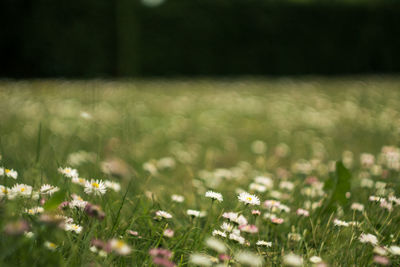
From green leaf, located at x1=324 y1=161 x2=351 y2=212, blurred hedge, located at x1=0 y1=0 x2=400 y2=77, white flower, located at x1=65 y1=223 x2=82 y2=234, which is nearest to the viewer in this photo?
white flower, located at x1=65 y1=223 x2=82 y2=234

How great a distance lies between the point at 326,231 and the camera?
1471 millimetres

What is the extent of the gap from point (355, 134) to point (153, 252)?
3.42 m

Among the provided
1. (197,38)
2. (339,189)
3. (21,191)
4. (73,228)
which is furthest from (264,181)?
(197,38)

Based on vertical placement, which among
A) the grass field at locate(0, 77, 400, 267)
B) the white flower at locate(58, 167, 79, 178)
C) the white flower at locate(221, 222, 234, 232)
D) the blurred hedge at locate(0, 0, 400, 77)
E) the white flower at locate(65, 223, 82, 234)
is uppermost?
the blurred hedge at locate(0, 0, 400, 77)

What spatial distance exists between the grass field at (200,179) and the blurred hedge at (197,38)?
3.15m

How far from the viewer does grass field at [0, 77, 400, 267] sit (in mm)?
1156

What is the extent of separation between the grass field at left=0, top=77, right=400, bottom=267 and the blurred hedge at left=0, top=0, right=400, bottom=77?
124 inches

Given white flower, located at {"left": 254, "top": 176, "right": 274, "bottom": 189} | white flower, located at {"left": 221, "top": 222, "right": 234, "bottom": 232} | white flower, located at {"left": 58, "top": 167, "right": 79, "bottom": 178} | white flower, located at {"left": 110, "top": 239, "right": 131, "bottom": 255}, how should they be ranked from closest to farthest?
white flower, located at {"left": 110, "top": 239, "right": 131, "bottom": 255}, white flower, located at {"left": 221, "top": 222, "right": 234, "bottom": 232}, white flower, located at {"left": 58, "top": 167, "right": 79, "bottom": 178}, white flower, located at {"left": 254, "top": 176, "right": 274, "bottom": 189}

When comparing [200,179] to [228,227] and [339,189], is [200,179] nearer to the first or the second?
[339,189]

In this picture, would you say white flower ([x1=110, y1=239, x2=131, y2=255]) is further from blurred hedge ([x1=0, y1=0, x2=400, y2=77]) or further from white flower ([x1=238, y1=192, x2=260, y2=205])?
blurred hedge ([x1=0, y1=0, x2=400, y2=77])

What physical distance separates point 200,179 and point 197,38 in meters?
8.87

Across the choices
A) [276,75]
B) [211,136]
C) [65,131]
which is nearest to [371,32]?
[276,75]

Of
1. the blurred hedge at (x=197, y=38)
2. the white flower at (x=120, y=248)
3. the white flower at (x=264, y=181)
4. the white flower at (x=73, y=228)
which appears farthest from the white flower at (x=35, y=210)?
the blurred hedge at (x=197, y=38)

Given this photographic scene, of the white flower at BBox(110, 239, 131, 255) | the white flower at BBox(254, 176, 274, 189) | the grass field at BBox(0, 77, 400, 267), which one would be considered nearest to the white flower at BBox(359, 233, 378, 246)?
the grass field at BBox(0, 77, 400, 267)
